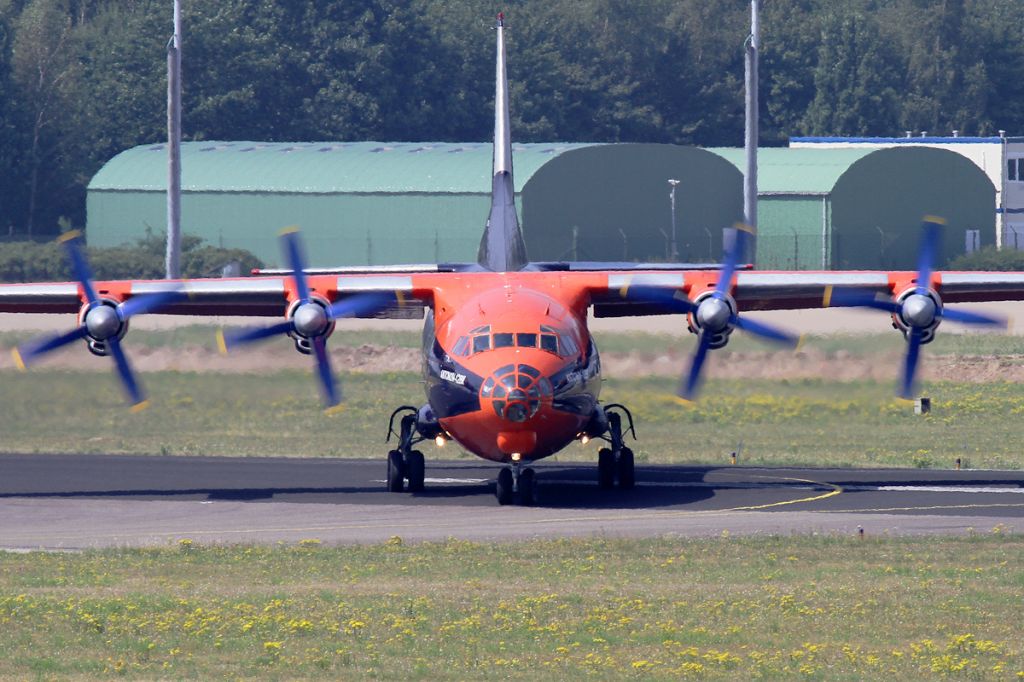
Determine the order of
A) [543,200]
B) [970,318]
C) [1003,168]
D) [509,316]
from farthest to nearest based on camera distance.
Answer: [1003,168], [543,200], [970,318], [509,316]

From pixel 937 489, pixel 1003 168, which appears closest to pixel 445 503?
pixel 937 489

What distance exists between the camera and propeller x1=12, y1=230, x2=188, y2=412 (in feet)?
102

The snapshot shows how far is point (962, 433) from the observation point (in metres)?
43.9

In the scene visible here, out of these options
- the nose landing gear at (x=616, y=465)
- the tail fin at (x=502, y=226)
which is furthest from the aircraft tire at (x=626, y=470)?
the tail fin at (x=502, y=226)

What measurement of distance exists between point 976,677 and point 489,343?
46.0 ft

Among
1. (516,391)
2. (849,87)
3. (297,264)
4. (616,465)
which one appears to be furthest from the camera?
(849,87)

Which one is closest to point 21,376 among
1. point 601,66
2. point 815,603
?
point 815,603

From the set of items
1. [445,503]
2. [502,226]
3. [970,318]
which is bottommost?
[445,503]

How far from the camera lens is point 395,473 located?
32500 millimetres

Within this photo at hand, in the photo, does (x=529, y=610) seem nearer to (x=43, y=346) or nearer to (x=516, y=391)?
(x=516, y=391)

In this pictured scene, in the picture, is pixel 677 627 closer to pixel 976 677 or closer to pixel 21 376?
pixel 976 677

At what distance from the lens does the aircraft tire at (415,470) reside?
1280 inches

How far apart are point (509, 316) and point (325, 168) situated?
Answer: 5447cm

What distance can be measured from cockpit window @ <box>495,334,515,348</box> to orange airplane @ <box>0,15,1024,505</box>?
23 millimetres
